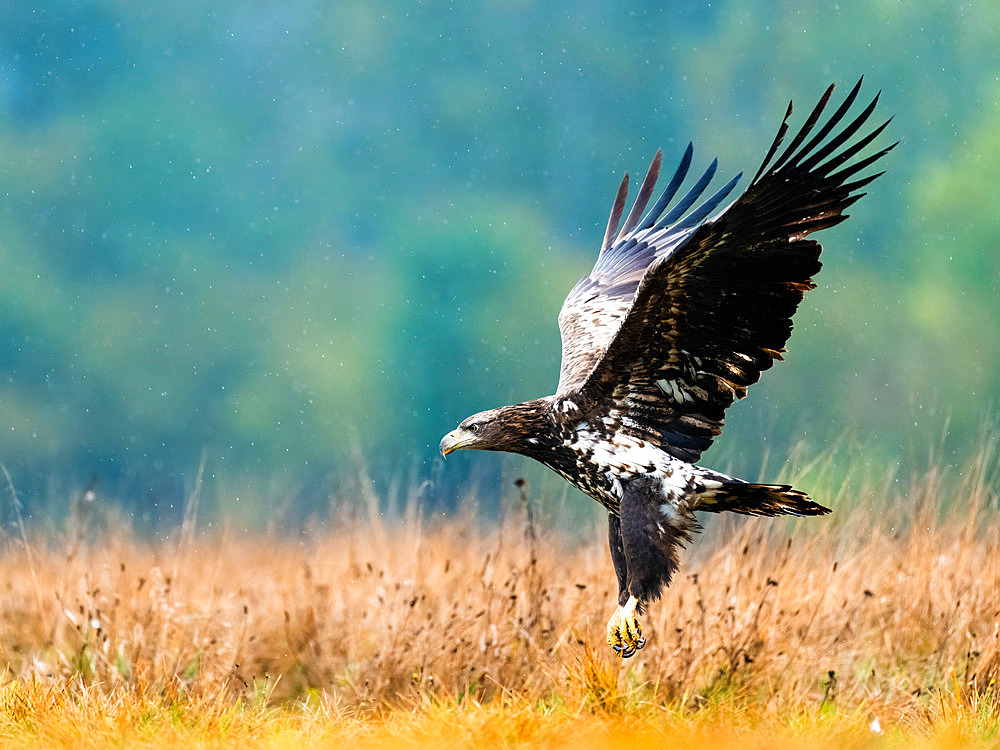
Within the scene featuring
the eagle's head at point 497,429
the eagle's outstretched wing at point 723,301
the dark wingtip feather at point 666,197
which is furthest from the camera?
the dark wingtip feather at point 666,197

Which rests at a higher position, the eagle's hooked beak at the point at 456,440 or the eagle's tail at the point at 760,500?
the eagle's tail at the point at 760,500

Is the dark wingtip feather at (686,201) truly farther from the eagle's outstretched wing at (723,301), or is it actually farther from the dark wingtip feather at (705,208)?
the eagle's outstretched wing at (723,301)

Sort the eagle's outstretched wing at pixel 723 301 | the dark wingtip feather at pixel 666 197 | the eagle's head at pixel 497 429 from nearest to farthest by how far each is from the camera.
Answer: the eagle's outstretched wing at pixel 723 301 < the eagle's head at pixel 497 429 < the dark wingtip feather at pixel 666 197

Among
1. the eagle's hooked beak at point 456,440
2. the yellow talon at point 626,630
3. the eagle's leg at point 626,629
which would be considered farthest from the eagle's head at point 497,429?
the yellow talon at point 626,630

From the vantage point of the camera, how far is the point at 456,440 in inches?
169

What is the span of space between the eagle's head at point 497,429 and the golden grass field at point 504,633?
3.39 ft

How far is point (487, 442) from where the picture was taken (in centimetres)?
429

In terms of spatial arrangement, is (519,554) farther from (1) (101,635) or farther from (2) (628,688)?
(1) (101,635)

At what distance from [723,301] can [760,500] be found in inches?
29.2

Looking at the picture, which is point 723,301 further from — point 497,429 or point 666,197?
point 666,197

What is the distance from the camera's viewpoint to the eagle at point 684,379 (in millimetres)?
3867

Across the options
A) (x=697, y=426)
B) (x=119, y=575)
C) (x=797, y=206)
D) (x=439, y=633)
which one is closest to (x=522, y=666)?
(x=439, y=633)

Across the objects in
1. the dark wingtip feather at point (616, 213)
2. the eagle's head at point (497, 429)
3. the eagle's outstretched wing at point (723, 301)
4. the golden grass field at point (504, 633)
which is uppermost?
the dark wingtip feather at point (616, 213)

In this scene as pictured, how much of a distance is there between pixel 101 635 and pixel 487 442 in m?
2.70
